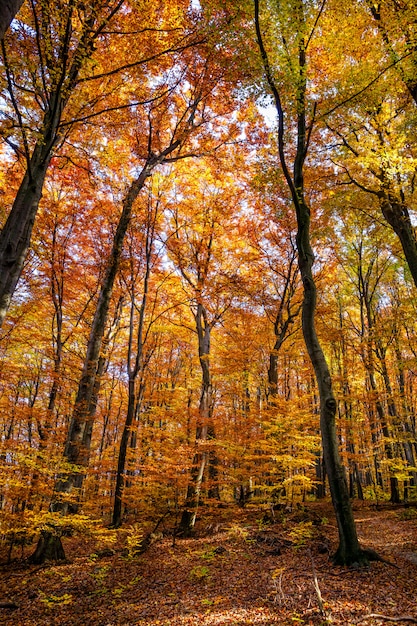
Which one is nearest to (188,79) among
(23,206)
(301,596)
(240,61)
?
(240,61)

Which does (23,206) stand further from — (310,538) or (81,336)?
(81,336)

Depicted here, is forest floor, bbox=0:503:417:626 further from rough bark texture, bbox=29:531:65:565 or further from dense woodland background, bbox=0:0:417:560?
dense woodland background, bbox=0:0:417:560

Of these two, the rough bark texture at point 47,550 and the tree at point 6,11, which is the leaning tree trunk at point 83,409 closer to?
the rough bark texture at point 47,550

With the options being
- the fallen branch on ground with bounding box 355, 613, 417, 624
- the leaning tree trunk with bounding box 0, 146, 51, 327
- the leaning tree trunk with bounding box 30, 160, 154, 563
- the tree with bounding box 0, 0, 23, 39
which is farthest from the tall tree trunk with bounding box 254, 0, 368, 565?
the tree with bounding box 0, 0, 23, 39

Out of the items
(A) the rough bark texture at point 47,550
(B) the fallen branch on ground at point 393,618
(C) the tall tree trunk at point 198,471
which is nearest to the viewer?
(B) the fallen branch on ground at point 393,618

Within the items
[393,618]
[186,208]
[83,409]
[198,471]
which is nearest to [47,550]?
[83,409]

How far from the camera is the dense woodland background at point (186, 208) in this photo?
5910mm

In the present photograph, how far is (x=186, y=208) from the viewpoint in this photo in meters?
13.2

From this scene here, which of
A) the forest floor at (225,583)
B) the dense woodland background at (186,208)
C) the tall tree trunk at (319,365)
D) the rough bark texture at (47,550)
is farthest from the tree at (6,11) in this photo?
the rough bark texture at (47,550)

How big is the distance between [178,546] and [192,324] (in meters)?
10.4

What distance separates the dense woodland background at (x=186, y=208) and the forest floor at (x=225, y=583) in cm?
111

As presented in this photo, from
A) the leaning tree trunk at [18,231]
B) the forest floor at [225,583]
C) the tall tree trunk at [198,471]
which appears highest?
the leaning tree trunk at [18,231]

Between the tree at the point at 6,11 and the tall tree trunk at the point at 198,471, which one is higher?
the tree at the point at 6,11

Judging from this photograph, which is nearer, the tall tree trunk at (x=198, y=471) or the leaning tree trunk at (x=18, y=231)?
the leaning tree trunk at (x=18, y=231)
